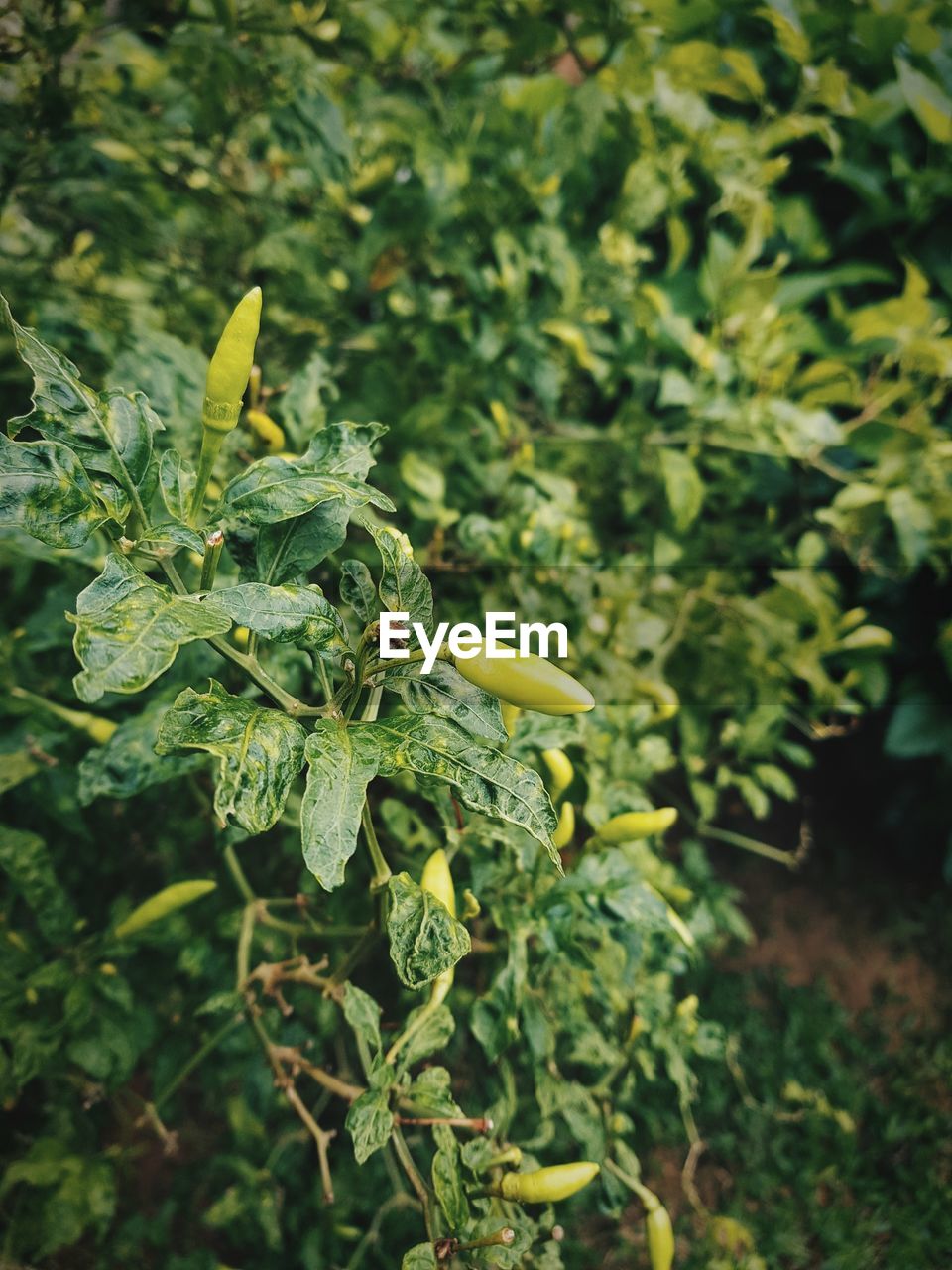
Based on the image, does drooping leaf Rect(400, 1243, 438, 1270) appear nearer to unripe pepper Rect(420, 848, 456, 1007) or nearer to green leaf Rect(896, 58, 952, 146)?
unripe pepper Rect(420, 848, 456, 1007)

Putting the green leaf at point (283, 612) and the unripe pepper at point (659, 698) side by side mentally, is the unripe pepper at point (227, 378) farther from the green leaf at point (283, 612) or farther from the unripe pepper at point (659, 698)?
the unripe pepper at point (659, 698)

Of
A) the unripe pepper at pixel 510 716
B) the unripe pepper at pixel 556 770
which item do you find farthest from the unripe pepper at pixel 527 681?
the unripe pepper at pixel 556 770

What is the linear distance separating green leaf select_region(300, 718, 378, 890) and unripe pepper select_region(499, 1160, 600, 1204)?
0.50 m

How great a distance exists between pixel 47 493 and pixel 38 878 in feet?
2.49

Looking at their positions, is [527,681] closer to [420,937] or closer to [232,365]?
[420,937]

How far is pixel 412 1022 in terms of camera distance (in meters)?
0.92

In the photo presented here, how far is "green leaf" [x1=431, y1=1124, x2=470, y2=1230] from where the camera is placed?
33.2 inches

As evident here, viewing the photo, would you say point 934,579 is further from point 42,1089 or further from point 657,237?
point 42,1089

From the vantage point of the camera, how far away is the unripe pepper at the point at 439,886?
2.86 feet

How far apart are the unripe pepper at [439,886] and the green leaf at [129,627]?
1.30 feet

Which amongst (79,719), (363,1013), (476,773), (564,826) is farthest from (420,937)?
(79,719)

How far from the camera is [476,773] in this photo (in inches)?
26.1

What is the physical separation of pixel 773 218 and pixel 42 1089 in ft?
8.27

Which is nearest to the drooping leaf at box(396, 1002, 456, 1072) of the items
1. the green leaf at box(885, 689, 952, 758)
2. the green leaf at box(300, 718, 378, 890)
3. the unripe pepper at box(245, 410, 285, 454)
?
the green leaf at box(300, 718, 378, 890)
